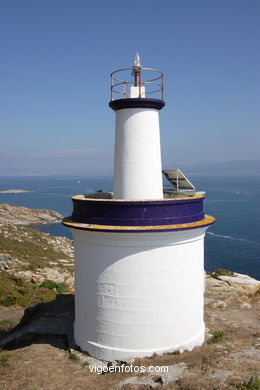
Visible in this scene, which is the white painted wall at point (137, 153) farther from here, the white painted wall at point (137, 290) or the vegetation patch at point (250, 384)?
the vegetation patch at point (250, 384)

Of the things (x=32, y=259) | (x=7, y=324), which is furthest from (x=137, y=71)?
(x=32, y=259)

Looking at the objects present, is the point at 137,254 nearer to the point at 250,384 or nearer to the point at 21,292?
the point at 250,384

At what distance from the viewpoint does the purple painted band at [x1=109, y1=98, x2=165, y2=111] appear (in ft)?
32.2

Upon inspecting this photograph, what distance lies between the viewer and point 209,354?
9.47 m

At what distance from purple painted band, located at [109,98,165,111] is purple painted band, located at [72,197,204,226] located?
272 centimetres

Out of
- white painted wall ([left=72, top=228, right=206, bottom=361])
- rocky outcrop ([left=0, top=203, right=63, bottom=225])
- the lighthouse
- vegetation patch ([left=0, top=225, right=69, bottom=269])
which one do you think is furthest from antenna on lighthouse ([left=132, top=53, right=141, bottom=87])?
rocky outcrop ([left=0, top=203, right=63, bottom=225])

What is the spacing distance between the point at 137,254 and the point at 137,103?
4048 millimetres

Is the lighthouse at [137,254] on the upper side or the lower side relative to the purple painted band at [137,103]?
lower

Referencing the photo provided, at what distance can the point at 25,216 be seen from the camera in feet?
298

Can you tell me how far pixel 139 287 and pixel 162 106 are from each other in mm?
5022

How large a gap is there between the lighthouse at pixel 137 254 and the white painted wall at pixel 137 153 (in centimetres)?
3

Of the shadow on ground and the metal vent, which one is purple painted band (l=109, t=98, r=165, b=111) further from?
the shadow on ground

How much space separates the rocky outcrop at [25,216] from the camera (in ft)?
283

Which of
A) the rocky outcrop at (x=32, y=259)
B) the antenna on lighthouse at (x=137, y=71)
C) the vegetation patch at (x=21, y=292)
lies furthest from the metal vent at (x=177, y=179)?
the rocky outcrop at (x=32, y=259)
